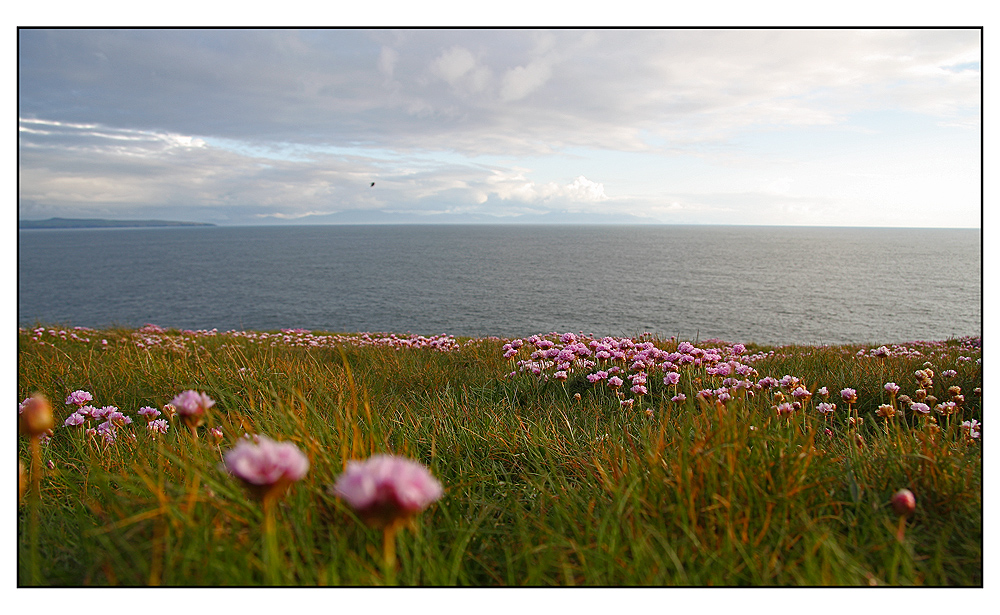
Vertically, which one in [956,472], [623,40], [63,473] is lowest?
[63,473]

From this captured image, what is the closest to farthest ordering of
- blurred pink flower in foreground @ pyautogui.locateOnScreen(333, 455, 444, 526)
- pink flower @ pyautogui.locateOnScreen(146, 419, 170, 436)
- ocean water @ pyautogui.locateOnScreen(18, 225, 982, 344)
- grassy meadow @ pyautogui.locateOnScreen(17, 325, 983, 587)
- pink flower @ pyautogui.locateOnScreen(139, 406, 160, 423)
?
blurred pink flower in foreground @ pyautogui.locateOnScreen(333, 455, 444, 526) < grassy meadow @ pyautogui.locateOnScreen(17, 325, 983, 587) < pink flower @ pyautogui.locateOnScreen(139, 406, 160, 423) < pink flower @ pyautogui.locateOnScreen(146, 419, 170, 436) < ocean water @ pyautogui.locateOnScreen(18, 225, 982, 344)

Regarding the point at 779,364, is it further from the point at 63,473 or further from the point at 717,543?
the point at 63,473

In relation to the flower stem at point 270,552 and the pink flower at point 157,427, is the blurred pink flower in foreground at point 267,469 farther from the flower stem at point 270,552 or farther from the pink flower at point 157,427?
the pink flower at point 157,427

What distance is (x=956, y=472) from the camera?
244 centimetres

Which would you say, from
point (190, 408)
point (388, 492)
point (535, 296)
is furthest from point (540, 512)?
point (535, 296)

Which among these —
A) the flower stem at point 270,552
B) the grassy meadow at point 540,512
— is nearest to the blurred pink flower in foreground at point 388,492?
the flower stem at point 270,552

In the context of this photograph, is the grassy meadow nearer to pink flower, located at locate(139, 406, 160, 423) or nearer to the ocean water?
pink flower, located at locate(139, 406, 160, 423)

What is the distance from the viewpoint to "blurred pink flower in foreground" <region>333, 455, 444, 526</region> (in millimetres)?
1112

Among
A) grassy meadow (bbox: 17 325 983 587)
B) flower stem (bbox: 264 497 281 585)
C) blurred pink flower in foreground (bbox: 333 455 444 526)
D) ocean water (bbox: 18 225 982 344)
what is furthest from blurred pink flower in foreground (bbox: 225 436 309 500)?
ocean water (bbox: 18 225 982 344)

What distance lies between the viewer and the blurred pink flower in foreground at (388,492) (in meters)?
1.11

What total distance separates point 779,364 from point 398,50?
21.5 feet

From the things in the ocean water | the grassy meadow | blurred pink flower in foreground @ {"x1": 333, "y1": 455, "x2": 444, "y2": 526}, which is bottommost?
the grassy meadow

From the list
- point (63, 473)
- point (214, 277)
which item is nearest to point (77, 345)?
point (63, 473)

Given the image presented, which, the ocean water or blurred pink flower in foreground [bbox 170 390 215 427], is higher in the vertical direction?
the ocean water
